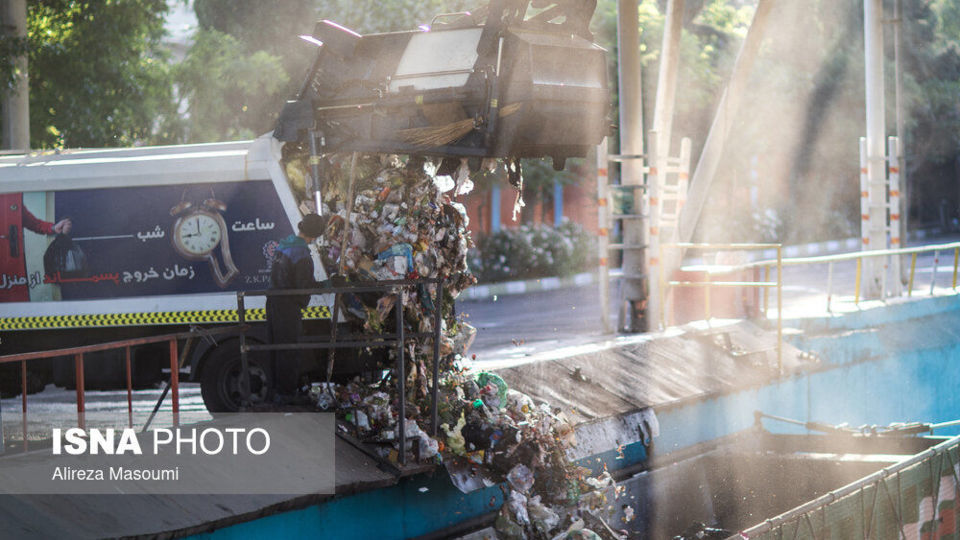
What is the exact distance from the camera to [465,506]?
8367 millimetres

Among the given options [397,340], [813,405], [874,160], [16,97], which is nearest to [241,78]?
[16,97]

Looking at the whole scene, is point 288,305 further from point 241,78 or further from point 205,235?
point 241,78

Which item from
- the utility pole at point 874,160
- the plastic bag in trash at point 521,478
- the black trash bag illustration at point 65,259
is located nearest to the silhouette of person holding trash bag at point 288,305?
the plastic bag in trash at point 521,478

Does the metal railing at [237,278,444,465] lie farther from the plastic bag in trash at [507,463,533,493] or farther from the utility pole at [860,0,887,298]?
the utility pole at [860,0,887,298]

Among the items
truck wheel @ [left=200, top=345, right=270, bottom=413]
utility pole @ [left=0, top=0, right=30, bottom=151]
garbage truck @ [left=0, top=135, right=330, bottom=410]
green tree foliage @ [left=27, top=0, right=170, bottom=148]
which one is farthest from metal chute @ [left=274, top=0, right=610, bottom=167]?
green tree foliage @ [left=27, top=0, right=170, bottom=148]

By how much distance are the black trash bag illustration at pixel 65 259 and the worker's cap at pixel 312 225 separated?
174 inches

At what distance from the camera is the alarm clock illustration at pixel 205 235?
36.1 feet

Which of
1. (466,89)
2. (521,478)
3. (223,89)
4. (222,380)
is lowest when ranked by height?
(521,478)

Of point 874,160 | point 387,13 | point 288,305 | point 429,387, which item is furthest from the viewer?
point 387,13

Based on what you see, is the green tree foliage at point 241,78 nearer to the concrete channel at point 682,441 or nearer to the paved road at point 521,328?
the paved road at point 521,328

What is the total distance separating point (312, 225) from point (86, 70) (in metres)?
10.6

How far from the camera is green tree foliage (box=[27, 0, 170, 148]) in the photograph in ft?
55.3

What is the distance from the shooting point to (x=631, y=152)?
1455cm

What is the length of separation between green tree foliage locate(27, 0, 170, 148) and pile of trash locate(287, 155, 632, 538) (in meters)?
10.1
